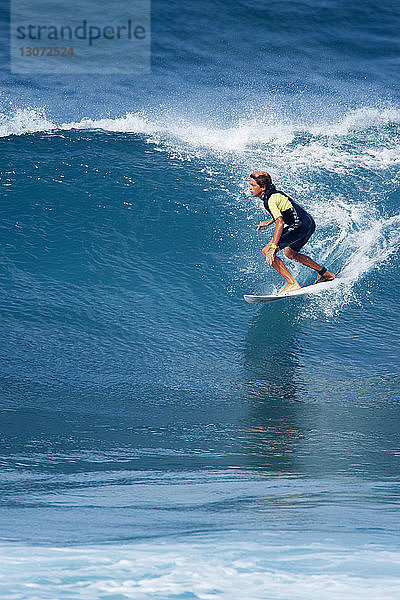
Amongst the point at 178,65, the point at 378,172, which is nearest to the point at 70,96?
the point at 178,65

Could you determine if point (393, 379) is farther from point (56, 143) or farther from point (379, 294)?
point (56, 143)

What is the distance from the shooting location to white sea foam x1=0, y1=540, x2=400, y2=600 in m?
1.71

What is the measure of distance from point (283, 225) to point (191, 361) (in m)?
1.90

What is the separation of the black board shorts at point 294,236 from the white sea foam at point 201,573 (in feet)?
16.7

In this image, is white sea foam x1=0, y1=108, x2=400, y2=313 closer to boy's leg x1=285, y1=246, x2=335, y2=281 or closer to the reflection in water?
boy's leg x1=285, y1=246, x2=335, y2=281

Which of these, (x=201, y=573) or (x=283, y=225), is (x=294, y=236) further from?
(x=201, y=573)

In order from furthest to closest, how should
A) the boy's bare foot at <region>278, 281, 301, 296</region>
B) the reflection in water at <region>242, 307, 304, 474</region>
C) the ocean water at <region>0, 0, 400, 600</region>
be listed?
the boy's bare foot at <region>278, 281, 301, 296</region> → the reflection in water at <region>242, 307, 304, 474</region> → the ocean water at <region>0, 0, 400, 600</region>

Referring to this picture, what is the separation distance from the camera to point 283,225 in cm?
672

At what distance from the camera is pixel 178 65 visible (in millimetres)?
17141

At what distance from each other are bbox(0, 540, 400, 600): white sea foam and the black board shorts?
16.7ft

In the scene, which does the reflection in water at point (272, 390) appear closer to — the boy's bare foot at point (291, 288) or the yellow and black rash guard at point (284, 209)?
the boy's bare foot at point (291, 288)

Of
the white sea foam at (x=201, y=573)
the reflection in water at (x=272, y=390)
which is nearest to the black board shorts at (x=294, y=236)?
the reflection in water at (x=272, y=390)

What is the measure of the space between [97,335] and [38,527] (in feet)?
12.9

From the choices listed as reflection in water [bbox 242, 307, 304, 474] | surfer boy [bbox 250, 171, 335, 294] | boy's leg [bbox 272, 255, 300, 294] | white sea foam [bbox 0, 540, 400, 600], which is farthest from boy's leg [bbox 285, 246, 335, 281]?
white sea foam [bbox 0, 540, 400, 600]
